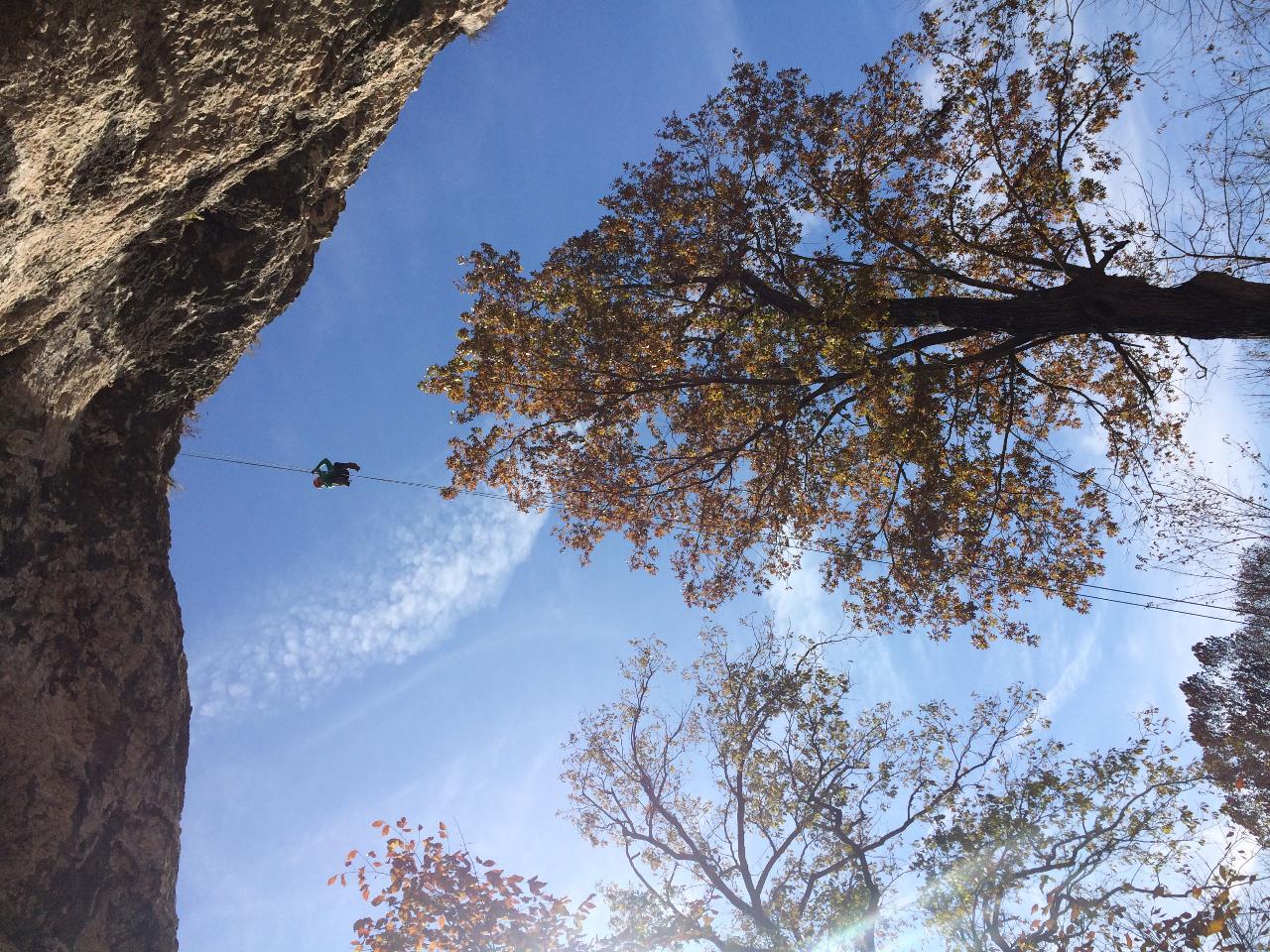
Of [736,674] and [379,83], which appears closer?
[379,83]

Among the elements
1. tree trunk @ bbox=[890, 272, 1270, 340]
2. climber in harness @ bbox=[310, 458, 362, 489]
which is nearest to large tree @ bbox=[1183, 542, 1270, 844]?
tree trunk @ bbox=[890, 272, 1270, 340]

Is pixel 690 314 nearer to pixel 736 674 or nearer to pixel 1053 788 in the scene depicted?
pixel 736 674

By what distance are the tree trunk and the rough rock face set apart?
20.7 feet

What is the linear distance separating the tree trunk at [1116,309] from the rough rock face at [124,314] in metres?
6.31

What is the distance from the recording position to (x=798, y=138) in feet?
31.5

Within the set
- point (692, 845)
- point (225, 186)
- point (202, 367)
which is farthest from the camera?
point (692, 845)

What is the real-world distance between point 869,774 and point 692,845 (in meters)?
4.43

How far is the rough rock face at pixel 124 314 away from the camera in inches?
112

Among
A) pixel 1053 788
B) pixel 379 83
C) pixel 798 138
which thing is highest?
pixel 798 138

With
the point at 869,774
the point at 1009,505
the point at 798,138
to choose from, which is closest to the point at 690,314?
the point at 798,138

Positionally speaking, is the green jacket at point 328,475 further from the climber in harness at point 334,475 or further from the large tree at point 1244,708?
the large tree at point 1244,708

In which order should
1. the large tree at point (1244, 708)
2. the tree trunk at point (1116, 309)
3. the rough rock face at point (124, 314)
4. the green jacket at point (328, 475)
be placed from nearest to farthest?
the rough rock face at point (124, 314)
the tree trunk at point (1116, 309)
the green jacket at point (328, 475)
the large tree at point (1244, 708)

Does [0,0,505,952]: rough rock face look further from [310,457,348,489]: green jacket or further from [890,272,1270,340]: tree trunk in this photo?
[890,272,1270,340]: tree trunk

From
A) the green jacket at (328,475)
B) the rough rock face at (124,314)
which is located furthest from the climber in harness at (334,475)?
the rough rock face at (124,314)
